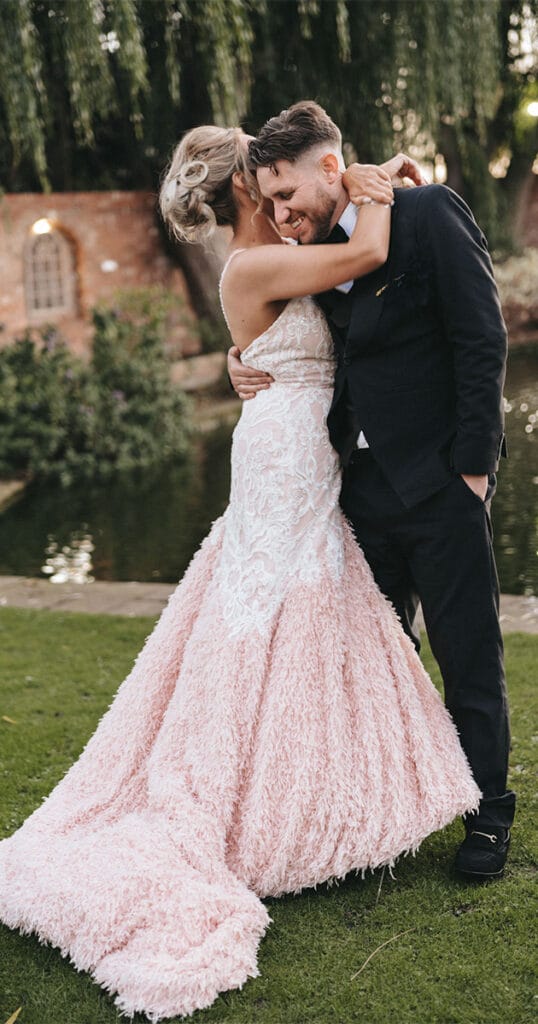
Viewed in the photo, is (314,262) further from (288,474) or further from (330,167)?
(288,474)

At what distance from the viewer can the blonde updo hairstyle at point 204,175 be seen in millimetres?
2600

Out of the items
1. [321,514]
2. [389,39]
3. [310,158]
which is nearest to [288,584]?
[321,514]

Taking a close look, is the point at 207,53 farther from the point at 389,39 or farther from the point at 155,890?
the point at 155,890

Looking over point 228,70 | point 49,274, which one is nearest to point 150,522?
point 228,70

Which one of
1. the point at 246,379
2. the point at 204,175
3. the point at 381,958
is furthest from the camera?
the point at 246,379

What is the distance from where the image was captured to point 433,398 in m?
2.55

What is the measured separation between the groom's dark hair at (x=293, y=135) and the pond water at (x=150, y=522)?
3087 mm

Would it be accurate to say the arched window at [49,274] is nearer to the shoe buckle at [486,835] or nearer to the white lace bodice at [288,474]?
the white lace bodice at [288,474]

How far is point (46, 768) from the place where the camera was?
3430mm

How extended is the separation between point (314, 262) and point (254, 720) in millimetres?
1082

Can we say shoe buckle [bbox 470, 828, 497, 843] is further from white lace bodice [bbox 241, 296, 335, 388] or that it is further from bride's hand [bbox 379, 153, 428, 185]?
bride's hand [bbox 379, 153, 428, 185]

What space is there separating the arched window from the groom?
10274 millimetres

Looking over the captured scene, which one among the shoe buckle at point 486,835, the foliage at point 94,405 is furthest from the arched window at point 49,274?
the shoe buckle at point 486,835

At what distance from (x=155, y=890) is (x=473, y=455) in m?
1.18
